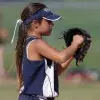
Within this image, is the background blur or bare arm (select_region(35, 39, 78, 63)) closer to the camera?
bare arm (select_region(35, 39, 78, 63))

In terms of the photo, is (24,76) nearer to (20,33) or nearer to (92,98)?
(20,33)

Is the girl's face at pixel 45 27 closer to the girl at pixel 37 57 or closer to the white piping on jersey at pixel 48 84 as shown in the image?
the girl at pixel 37 57

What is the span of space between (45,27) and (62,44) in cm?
878

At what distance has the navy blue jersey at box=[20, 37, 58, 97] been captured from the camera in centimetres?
464

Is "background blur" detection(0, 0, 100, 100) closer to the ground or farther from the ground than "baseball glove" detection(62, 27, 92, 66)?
closer to the ground

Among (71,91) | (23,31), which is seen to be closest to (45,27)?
(23,31)

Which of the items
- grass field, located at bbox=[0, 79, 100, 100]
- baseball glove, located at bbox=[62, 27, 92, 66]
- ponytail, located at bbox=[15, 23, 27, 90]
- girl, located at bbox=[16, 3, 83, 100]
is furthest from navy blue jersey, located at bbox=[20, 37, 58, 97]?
grass field, located at bbox=[0, 79, 100, 100]

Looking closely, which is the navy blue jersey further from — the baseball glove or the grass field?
the grass field

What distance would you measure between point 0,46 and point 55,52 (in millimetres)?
9791

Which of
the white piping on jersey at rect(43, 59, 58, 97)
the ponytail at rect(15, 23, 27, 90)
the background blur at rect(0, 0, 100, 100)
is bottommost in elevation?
the background blur at rect(0, 0, 100, 100)

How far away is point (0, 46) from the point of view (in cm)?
1425

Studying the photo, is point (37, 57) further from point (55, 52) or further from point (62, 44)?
point (62, 44)

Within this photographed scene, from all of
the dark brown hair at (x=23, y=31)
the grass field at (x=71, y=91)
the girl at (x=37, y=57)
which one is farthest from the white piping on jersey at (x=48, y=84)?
the grass field at (x=71, y=91)

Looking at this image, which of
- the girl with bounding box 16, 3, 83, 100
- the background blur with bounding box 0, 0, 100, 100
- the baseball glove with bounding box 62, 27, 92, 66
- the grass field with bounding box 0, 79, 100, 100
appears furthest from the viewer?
the background blur with bounding box 0, 0, 100, 100
